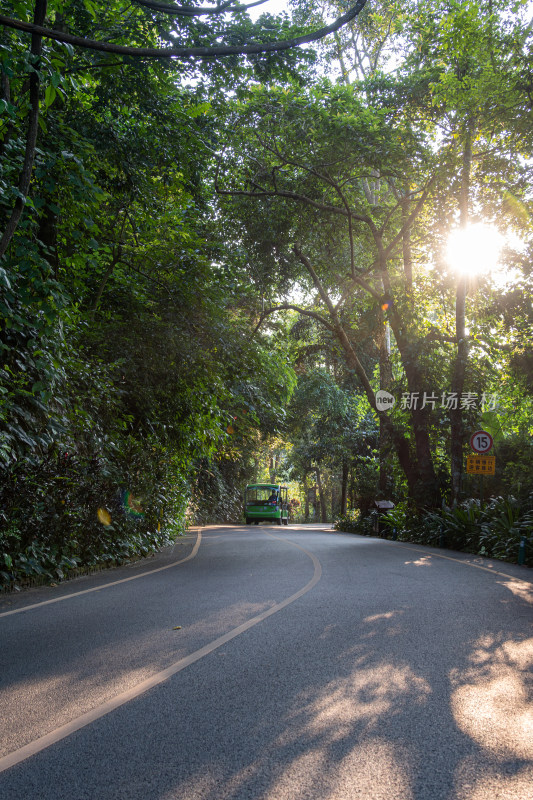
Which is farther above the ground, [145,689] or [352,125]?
[352,125]

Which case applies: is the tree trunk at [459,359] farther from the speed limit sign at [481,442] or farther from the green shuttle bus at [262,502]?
the green shuttle bus at [262,502]

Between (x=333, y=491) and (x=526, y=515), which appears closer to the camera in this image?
(x=526, y=515)

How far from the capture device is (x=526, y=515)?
15969 mm

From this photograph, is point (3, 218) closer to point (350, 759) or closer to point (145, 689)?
point (145, 689)

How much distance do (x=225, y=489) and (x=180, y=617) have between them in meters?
32.5

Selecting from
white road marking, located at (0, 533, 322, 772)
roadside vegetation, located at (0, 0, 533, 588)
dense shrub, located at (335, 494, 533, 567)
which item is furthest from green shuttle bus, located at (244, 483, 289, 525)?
white road marking, located at (0, 533, 322, 772)

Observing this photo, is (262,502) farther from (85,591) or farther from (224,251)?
(85,591)

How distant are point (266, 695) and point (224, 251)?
12842 millimetres

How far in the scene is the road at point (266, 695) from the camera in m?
→ 3.35

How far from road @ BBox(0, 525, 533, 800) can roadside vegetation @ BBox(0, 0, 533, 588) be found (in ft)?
10.3

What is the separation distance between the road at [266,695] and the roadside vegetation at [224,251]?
3.14 metres

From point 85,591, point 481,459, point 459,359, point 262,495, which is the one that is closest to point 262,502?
point 262,495

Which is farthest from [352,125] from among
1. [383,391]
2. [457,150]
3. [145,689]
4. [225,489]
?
[225,489]

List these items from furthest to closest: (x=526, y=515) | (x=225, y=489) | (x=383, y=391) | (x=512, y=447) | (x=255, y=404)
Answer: (x=225, y=489)
(x=383, y=391)
(x=512, y=447)
(x=255, y=404)
(x=526, y=515)
